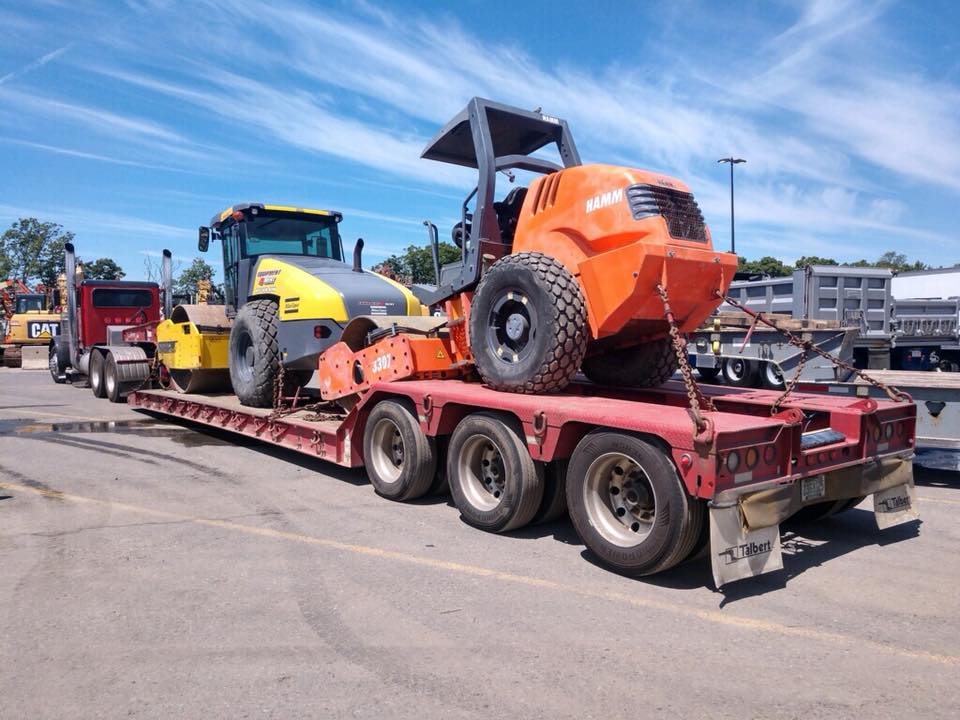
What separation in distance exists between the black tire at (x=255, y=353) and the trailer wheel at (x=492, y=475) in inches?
147

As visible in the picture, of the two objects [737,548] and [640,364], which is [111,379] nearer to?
[640,364]

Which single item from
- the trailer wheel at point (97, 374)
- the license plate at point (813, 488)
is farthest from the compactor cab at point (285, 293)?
the trailer wheel at point (97, 374)

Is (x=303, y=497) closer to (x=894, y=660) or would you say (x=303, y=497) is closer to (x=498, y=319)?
(x=498, y=319)

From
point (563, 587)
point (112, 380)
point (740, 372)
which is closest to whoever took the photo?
point (563, 587)

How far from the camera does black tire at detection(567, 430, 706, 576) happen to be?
4348 mm

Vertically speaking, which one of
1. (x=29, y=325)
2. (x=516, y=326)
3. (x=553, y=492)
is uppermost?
(x=29, y=325)

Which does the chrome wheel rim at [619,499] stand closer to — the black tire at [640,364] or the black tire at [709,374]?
the black tire at [640,364]

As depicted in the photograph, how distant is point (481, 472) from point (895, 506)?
316 centimetres

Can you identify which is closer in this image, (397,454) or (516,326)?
(516,326)

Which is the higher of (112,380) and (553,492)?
(112,380)

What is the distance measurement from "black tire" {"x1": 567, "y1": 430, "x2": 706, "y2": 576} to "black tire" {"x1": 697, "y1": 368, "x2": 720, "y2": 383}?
10771 mm

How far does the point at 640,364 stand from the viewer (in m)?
6.92

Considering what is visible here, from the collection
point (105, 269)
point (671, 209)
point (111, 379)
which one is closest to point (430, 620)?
point (671, 209)

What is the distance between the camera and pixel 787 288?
49.5ft
